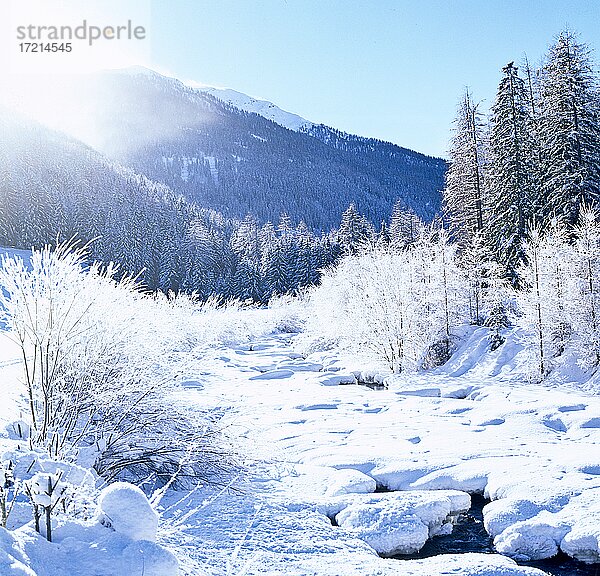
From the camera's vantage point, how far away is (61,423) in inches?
287

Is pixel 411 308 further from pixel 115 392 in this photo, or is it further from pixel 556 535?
pixel 115 392

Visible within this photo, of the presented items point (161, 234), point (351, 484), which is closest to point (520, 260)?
point (351, 484)

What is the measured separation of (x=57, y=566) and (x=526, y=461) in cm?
767

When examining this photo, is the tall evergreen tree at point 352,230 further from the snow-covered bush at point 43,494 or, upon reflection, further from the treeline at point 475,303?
the snow-covered bush at point 43,494

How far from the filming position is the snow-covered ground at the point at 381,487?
20.6ft

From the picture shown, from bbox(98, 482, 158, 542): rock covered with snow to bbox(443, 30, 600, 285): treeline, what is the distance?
1954cm

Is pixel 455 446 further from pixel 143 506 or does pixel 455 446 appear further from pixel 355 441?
pixel 143 506

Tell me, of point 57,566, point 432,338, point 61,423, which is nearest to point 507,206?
point 432,338

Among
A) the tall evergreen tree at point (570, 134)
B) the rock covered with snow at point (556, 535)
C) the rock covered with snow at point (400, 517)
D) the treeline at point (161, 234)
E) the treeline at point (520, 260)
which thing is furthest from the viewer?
the treeline at point (161, 234)

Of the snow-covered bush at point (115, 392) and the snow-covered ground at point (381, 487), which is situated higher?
the snow-covered bush at point (115, 392)

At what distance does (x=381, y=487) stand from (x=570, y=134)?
1905cm

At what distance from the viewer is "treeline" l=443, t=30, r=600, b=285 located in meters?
22.3

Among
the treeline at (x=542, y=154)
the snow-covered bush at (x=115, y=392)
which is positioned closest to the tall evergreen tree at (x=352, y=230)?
the treeline at (x=542, y=154)

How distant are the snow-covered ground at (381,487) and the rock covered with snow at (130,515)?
4.6 inches
